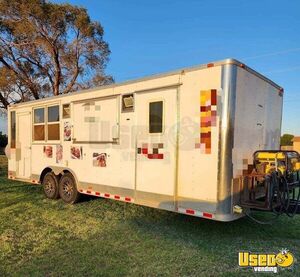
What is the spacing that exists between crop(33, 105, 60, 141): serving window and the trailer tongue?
4950 mm

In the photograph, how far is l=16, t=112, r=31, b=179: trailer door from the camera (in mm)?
9000

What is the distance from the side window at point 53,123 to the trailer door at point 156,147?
295cm

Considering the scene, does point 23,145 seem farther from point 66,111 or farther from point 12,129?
point 66,111

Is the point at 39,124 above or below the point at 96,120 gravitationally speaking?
below

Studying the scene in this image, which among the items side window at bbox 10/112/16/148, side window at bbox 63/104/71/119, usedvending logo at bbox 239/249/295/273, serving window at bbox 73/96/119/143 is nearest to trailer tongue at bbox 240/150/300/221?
usedvending logo at bbox 239/249/295/273

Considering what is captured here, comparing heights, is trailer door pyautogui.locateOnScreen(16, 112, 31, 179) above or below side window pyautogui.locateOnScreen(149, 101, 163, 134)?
below

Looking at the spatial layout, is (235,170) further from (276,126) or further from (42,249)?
(42,249)

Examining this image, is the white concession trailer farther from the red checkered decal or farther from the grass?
the grass

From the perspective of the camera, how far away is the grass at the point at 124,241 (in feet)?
→ 13.9

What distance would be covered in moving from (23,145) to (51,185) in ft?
5.88

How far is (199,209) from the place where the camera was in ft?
16.4

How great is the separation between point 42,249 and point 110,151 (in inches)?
94.2

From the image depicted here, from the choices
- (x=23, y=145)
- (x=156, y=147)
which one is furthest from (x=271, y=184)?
(x=23, y=145)

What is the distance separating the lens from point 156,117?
566 centimetres
